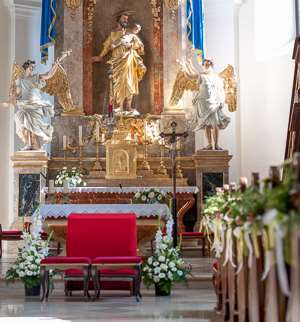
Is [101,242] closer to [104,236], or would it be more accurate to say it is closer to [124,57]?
[104,236]

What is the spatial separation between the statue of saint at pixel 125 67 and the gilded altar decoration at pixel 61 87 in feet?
2.80

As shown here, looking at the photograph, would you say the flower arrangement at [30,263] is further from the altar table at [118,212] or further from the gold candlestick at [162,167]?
the gold candlestick at [162,167]

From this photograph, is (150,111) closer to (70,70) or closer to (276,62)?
(70,70)

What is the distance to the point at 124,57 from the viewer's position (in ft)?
47.8

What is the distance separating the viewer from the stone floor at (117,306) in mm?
6698

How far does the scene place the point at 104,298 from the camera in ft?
27.4

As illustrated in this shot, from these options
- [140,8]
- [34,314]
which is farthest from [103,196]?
[34,314]

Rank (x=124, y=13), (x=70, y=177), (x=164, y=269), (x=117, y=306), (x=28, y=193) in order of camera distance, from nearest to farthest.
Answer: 1. (x=117, y=306)
2. (x=164, y=269)
3. (x=70, y=177)
4. (x=28, y=193)
5. (x=124, y=13)

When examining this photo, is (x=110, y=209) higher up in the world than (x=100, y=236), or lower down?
higher up

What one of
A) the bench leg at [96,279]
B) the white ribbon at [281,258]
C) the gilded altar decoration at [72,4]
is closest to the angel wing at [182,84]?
the gilded altar decoration at [72,4]

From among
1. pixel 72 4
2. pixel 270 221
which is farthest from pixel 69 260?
pixel 72 4

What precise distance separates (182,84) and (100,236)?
22.2ft

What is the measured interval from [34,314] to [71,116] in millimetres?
8189

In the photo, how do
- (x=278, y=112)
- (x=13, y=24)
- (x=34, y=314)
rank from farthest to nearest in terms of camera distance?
(x=13, y=24), (x=278, y=112), (x=34, y=314)
